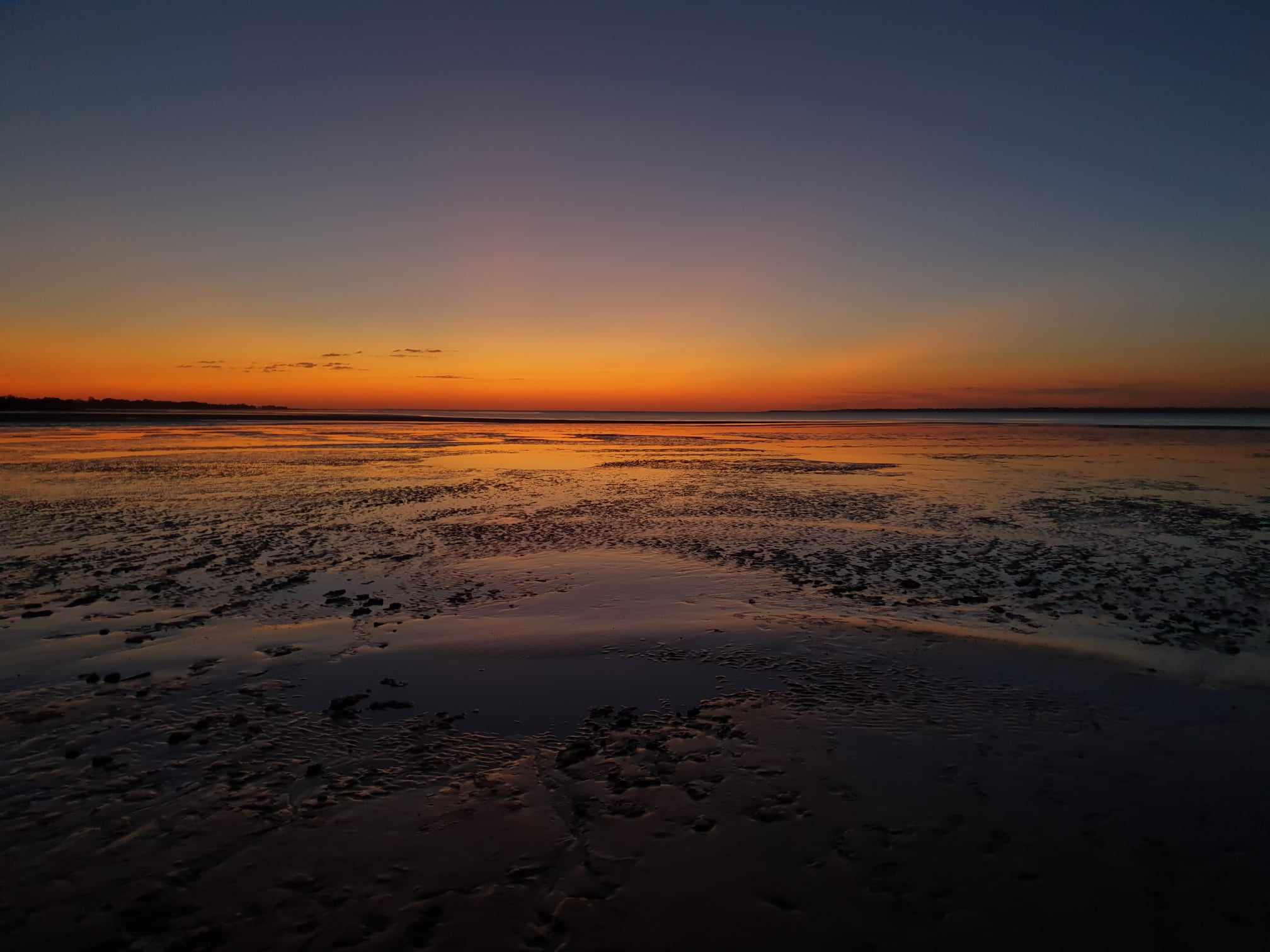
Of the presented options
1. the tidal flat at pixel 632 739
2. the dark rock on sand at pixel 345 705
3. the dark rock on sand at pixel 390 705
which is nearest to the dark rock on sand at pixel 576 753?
the tidal flat at pixel 632 739

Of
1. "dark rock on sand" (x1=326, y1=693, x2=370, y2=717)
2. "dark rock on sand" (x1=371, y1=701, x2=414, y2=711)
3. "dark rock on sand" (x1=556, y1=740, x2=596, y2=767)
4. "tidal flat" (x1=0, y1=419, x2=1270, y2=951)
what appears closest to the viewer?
"tidal flat" (x1=0, y1=419, x2=1270, y2=951)

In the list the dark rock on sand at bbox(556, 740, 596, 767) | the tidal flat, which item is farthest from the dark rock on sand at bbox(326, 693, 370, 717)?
the dark rock on sand at bbox(556, 740, 596, 767)

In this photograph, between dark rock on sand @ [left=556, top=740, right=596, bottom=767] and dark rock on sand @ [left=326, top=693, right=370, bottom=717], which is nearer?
dark rock on sand @ [left=556, top=740, right=596, bottom=767]

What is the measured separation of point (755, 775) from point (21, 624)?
12.5 m

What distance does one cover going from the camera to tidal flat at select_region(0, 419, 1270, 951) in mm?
5039

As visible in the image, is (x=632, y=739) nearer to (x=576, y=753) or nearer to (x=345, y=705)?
(x=576, y=753)

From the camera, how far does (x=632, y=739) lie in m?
7.71

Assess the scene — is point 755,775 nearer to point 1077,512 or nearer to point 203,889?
point 203,889

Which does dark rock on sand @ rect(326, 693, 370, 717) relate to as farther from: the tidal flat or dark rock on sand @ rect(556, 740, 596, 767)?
dark rock on sand @ rect(556, 740, 596, 767)

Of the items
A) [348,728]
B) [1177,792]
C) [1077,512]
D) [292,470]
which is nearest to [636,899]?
[348,728]

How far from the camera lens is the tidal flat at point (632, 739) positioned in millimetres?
5039

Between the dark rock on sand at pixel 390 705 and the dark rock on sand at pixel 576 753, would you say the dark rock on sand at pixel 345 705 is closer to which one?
the dark rock on sand at pixel 390 705

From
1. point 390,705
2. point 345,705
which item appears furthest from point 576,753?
point 345,705

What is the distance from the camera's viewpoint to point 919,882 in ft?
17.5
